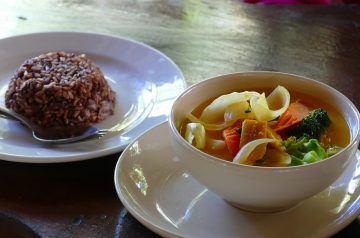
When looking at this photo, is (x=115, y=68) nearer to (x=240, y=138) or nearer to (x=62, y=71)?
(x=62, y=71)

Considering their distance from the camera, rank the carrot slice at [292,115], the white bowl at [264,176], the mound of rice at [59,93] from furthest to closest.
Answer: the mound of rice at [59,93] → the carrot slice at [292,115] → the white bowl at [264,176]

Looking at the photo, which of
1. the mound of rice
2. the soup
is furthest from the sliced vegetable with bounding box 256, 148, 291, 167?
the mound of rice

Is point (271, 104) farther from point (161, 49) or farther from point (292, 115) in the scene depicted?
point (161, 49)

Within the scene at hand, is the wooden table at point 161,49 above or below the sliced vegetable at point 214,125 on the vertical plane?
below

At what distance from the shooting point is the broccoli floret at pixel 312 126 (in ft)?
2.42

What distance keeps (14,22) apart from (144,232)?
1.04 m

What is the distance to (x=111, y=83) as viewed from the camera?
129 cm

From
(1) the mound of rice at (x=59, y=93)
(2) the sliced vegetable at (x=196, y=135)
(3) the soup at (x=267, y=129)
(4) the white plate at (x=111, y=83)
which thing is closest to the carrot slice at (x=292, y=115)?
(3) the soup at (x=267, y=129)

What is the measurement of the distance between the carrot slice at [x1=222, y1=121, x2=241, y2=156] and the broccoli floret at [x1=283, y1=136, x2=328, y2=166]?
0.21ft

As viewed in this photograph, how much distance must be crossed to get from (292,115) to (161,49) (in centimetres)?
71

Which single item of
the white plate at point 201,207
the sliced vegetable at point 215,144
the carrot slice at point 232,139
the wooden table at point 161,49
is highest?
the carrot slice at point 232,139

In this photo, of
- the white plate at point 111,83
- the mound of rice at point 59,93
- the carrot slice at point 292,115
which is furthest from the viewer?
the mound of rice at point 59,93

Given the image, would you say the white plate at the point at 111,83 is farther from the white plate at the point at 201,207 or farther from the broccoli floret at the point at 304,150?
the broccoli floret at the point at 304,150

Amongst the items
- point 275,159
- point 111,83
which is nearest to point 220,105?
point 275,159
